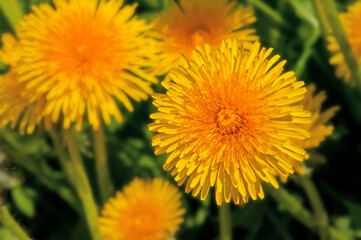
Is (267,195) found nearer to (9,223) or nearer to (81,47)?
(81,47)

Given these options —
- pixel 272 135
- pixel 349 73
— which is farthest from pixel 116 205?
pixel 349 73

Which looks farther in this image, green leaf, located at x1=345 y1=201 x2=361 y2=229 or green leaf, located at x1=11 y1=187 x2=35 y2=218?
green leaf, located at x1=11 y1=187 x2=35 y2=218

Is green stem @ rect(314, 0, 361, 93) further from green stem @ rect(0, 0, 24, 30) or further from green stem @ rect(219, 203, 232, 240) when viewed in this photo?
green stem @ rect(0, 0, 24, 30)

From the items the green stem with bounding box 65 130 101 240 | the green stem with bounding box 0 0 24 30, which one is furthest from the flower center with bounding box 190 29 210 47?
the green stem with bounding box 0 0 24 30

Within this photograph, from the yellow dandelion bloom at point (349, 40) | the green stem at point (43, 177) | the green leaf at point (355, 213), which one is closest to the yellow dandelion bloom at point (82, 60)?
the green stem at point (43, 177)

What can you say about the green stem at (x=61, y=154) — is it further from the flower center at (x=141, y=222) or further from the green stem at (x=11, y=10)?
the green stem at (x=11, y=10)

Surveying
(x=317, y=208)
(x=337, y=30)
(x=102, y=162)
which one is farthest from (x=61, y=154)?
(x=337, y=30)
